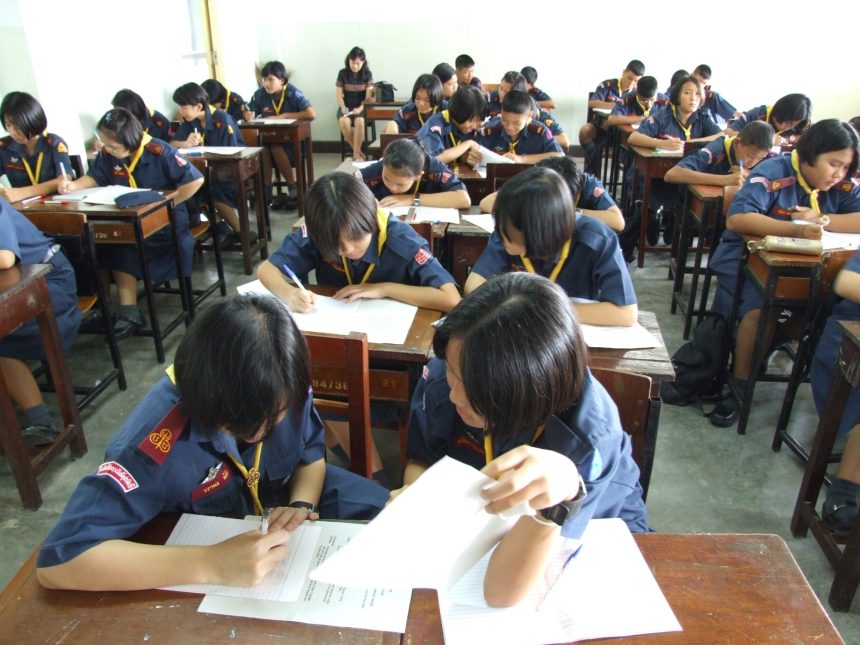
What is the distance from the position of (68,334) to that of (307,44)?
21.6 ft

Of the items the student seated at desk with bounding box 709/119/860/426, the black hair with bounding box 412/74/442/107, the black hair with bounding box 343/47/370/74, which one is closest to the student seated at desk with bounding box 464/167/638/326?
the student seated at desk with bounding box 709/119/860/426

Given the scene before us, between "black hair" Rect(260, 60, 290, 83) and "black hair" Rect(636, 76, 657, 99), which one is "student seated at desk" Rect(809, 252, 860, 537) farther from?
"black hair" Rect(260, 60, 290, 83)

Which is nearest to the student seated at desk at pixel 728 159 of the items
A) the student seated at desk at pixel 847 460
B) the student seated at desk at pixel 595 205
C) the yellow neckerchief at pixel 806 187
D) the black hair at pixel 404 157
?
the yellow neckerchief at pixel 806 187

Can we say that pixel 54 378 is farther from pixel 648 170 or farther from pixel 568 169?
pixel 648 170

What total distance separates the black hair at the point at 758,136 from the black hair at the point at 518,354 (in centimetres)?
298

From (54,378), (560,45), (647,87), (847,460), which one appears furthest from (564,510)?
(560,45)

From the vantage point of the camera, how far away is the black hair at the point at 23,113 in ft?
9.98

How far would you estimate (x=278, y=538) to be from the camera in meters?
0.87

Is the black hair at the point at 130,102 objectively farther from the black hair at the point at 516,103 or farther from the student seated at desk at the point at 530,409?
the student seated at desk at the point at 530,409

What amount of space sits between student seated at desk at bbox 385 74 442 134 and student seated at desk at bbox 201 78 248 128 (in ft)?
5.51

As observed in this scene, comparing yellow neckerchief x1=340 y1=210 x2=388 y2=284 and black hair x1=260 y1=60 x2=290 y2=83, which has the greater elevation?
black hair x1=260 y1=60 x2=290 y2=83

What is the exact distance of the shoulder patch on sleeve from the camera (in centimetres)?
88

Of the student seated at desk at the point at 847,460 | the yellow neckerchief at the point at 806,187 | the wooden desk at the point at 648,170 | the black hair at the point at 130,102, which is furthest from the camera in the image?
the black hair at the point at 130,102

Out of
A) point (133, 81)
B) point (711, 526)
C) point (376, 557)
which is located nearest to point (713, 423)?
point (711, 526)
